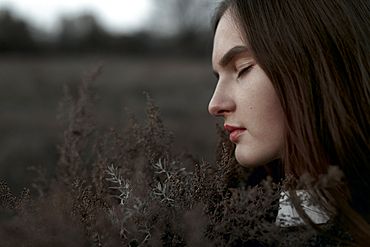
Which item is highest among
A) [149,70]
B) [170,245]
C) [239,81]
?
[149,70]

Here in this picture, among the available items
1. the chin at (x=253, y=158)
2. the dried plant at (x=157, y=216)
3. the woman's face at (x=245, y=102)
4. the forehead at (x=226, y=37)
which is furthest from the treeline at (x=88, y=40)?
the dried plant at (x=157, y=216)

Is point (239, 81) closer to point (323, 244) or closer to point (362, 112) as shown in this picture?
point (362, 112)

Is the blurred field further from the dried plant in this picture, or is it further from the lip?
the dried plant

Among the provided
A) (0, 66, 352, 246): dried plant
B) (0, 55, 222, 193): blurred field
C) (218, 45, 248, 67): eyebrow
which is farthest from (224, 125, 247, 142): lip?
(0, 55, 222, 193): blurred field

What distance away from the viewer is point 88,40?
18.5m

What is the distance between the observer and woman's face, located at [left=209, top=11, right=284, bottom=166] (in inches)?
43.2

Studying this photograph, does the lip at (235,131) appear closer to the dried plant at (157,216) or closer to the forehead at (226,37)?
the dried plant at (157,216)

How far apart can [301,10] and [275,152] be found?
2.12 feet

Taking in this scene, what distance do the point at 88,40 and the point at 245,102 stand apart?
1997cm

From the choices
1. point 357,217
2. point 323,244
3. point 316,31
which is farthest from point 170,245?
point 316,31

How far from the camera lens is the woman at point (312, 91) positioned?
992mm

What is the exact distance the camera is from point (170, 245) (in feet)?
2.97

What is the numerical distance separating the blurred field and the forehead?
0.85 meters

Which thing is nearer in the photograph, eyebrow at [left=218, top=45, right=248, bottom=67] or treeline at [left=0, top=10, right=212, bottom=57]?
eyebrow at [left=218, top=45, right=248, bottom=67]
